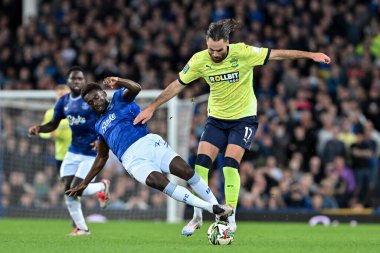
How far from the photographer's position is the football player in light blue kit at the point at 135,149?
12055 mm

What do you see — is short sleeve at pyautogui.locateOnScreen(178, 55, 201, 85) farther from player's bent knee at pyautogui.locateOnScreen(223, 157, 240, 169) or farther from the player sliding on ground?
player's bent knee at pyautogui.locateOnScreen(223, 157, 240, 169)

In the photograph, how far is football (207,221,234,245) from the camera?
38.7ft

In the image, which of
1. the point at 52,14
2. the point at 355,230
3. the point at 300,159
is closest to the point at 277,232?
the point at 355,230

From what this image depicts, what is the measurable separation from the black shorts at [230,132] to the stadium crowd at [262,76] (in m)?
7.73

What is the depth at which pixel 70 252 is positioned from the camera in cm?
1094

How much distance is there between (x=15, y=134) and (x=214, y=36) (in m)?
10.0

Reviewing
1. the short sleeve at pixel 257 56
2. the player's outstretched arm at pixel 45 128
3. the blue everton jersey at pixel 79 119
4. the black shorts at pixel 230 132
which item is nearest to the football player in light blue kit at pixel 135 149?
the black shorts at pixel 230 132

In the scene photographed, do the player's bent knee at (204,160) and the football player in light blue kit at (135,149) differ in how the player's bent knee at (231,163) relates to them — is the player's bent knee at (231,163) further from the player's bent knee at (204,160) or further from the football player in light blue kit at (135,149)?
the football player in light blue kit at (135,149)

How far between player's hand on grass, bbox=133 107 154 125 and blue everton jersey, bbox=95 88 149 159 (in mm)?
A: 151

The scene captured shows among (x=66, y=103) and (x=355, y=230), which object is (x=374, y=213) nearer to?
(x=355, y=230)

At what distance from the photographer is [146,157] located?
40.2ft

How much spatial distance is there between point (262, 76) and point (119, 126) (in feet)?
37.9

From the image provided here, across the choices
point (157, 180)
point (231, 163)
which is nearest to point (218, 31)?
point (231, 163)

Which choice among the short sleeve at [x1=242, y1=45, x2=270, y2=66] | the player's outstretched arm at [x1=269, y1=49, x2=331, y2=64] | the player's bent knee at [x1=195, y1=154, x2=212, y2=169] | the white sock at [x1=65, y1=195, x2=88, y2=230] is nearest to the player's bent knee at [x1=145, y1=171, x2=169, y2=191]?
the player's bent knee at [x1=195, y1=154, x2=212, y2=169]
